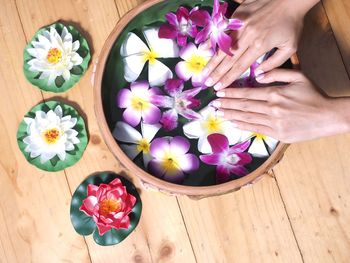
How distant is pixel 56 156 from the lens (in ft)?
2.83

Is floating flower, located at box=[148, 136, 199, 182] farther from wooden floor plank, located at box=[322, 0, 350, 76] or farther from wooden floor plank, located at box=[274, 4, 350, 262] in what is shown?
Answer: wooden floor plank, located at box=[322, 0, 350, 76]

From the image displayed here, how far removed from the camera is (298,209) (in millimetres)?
889

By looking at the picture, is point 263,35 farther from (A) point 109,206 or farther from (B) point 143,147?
(A) point 109,206

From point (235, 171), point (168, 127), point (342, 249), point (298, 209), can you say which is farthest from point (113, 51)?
point (342, 249)

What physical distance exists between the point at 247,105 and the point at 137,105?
19cm

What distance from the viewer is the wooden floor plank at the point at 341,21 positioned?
912 millimetres

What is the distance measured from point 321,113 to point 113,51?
36 centimetres

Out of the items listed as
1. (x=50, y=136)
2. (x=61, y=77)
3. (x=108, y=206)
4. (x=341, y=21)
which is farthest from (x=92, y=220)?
(x=341, y=21)

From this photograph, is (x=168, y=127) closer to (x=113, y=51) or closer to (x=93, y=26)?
(x=113, y=51)

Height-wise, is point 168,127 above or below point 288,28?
below

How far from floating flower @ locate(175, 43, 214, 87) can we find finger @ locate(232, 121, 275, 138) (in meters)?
0.11

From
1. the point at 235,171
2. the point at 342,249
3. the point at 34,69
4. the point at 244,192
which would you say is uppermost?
the point at 34,69

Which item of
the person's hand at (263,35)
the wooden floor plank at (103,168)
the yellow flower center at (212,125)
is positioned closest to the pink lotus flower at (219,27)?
the person's hand at (263,35)

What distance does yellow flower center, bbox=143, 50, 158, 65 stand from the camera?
2.52 feet
